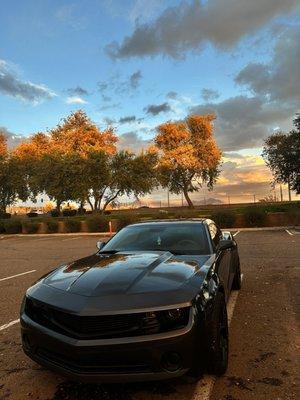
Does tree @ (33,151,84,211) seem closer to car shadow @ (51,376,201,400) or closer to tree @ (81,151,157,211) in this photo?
tree @ (81,151,157,211)

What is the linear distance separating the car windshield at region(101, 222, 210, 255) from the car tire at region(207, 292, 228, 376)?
1.09 m

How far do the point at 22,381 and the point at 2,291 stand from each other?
5.09 metres

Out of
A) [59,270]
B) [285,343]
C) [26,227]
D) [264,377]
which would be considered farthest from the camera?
[26,227]

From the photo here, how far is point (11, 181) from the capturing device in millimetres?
53594

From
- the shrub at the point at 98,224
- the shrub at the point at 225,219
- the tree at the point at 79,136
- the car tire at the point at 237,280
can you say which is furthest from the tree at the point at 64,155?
the car tire at the point at 237,280

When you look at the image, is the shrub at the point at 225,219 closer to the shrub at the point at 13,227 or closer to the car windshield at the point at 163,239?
the shrub at the point at 13,227

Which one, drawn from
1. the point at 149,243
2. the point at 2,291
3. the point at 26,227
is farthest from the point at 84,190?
the point at 149,243

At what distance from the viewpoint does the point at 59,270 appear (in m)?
4.69

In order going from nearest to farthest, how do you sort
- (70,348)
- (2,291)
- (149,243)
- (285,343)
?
(70,348), (285,343), (149,243), (2,291)

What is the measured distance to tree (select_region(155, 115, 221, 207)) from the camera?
54.8 meters

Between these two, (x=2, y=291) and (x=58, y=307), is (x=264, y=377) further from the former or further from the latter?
(x=2, y=291)

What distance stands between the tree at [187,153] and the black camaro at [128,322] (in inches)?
1973

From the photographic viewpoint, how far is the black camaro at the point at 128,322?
3.39 metres

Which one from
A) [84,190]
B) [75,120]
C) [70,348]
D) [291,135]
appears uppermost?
[75,120]
